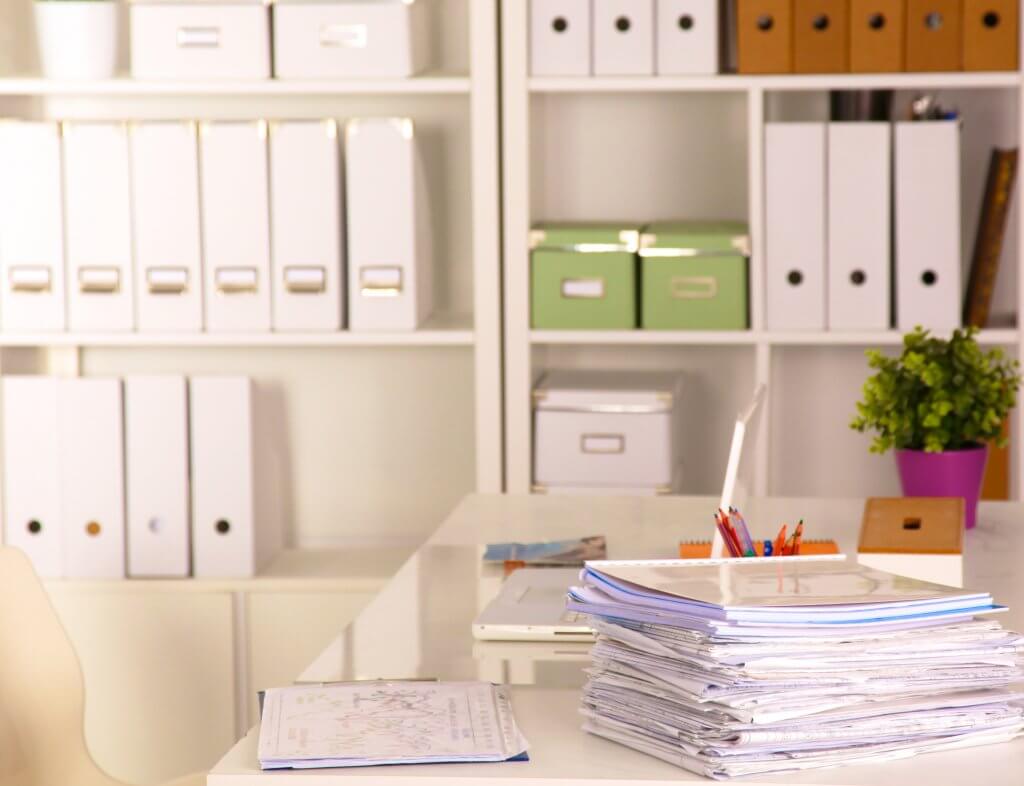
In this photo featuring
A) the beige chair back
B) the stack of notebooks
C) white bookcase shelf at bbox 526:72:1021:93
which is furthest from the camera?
white bookcase shelf at bbox 526:72:1021:93

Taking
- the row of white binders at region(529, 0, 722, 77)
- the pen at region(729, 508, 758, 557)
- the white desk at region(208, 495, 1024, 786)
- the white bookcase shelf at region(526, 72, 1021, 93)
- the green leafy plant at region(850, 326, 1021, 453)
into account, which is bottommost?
the white desk at region(208, 495, 1024, 786)

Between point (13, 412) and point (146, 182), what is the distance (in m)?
0.51

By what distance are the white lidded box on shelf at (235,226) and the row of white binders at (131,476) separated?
13 cm

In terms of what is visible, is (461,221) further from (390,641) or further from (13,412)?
(390,641)

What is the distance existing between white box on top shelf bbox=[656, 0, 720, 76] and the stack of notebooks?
170 cm

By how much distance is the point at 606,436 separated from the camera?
291 centimetres

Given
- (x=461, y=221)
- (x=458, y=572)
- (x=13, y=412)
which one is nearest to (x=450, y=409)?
(x=461, y=221)

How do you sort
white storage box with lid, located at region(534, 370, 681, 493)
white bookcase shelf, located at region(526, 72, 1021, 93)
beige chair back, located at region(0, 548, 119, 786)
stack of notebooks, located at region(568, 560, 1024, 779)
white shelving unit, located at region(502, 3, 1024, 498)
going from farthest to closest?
white shelving unit, located at region(502, 3, 1024, 498)
white storage box with lid, located at region(534, 370, 681, 493)
white bookcase shelf, located at region(526, 72, 1021, 93)
beige chair back, located at region(0, 548, 119, 786)
stack of notebooks, located at region(568, 560, 1024, 779)

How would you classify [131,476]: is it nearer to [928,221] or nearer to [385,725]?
[928,221]

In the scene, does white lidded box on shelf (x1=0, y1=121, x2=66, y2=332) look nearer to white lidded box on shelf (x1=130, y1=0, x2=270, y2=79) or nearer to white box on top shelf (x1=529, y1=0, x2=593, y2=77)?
white lidded box on shelf (x1=130, y1=0, x2=270, y2=79)

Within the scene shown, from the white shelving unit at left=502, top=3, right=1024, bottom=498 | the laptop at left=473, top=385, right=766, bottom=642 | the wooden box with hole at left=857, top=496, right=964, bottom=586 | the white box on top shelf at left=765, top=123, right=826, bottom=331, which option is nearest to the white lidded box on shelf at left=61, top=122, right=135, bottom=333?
the white shelving unit at left=502, top=3, right=1024, bottom=498

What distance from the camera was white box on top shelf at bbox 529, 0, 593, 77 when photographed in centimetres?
283

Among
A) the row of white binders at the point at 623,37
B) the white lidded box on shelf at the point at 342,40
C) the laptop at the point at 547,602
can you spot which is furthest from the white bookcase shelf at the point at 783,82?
the laptop at the point at 547,602

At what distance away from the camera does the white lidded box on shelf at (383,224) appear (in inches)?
113
